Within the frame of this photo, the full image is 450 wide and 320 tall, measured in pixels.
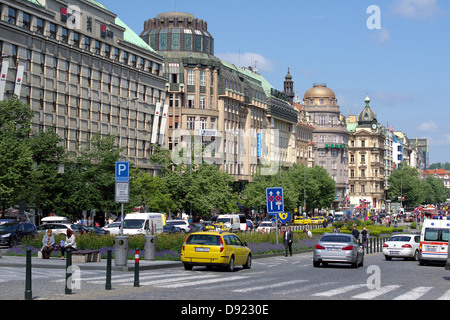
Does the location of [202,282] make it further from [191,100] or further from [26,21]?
[191,100]

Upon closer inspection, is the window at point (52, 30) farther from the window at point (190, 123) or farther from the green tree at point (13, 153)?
the window at point (190, 123)

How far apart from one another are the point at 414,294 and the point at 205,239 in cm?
999

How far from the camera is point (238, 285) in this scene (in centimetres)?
2342

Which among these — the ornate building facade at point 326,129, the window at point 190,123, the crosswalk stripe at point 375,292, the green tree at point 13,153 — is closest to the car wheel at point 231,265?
the crosswalk stripe at point 375,292

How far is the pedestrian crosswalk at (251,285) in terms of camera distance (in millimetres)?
20766

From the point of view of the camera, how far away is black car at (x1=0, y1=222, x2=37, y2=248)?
40825 mm

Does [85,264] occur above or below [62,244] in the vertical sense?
below

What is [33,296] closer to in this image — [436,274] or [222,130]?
[436,274]

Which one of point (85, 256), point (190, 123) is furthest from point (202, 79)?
point (85, 256)

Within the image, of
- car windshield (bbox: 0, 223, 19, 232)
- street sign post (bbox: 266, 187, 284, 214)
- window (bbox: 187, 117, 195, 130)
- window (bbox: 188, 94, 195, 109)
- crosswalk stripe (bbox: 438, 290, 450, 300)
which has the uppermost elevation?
window (bbox: 188, 94, 195, 109)

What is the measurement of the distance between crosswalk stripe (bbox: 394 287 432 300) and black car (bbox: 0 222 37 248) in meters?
21.9

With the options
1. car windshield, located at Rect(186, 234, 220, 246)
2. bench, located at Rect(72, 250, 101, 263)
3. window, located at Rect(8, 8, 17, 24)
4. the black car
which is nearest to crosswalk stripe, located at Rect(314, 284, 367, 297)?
car windshield, located at Rect(186, 234, 220, 246)

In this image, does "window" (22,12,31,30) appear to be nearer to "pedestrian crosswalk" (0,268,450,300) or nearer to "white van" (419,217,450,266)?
"white van" (419,217,450,266)

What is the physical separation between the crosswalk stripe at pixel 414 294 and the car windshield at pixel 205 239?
8.37 metres
